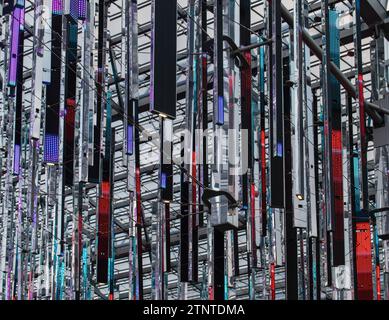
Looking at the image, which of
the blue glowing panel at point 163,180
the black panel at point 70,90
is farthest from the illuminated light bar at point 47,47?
the blue glowing panel at point 163,180

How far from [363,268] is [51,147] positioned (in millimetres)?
5232

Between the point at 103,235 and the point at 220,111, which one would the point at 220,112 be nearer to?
the point at 220,111

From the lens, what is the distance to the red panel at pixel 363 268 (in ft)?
49.0

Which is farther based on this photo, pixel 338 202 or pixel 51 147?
pixel 338 202

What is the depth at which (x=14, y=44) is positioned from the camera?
44.7ft

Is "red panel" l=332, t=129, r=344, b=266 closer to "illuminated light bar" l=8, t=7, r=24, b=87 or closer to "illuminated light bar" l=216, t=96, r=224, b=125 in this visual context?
"illuminated light bar" l=216, t=96, r=224, b=125

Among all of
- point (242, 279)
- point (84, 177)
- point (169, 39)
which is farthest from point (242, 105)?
point (242, 279)

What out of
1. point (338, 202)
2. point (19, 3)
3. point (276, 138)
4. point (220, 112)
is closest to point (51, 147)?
point (19, 3)

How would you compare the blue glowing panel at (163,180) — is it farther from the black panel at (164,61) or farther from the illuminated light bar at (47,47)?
the black panel at (164,61)

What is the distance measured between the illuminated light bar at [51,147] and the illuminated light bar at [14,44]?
901 millimetres

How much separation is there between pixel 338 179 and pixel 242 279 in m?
26.8

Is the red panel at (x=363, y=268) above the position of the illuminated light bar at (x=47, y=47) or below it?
below

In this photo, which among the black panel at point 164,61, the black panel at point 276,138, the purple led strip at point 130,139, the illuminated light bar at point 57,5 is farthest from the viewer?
the illuminated light bar at point 57,5

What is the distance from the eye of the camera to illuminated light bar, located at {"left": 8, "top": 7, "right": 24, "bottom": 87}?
43.0ft
